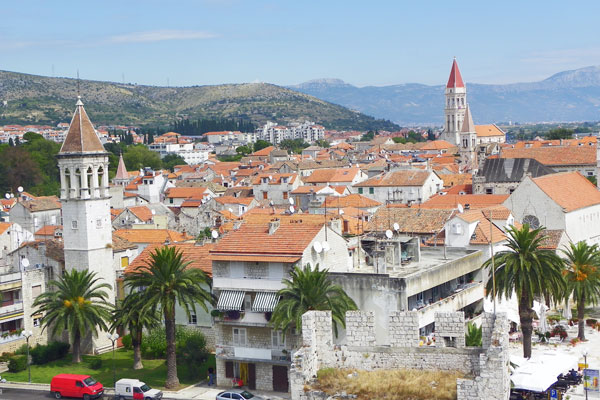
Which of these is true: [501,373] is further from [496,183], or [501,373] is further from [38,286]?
[496,183]

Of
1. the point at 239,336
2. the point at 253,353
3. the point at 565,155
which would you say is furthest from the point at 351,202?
the point at 253,353

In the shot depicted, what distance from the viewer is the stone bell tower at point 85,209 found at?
50500mm

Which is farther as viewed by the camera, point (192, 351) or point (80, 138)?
point (80, 138)

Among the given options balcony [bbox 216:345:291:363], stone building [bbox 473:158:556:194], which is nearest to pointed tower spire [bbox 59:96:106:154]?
balcony [bbox 216:345:291:363]

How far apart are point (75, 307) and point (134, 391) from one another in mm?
8813

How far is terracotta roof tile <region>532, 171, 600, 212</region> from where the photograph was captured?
67750 mm

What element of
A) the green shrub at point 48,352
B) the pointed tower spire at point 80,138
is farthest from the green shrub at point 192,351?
the pointed tower spire at point 80,138

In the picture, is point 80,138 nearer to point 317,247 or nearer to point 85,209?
point 85,209

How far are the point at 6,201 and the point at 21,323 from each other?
64.5 m

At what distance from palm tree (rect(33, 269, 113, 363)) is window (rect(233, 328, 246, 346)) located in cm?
890

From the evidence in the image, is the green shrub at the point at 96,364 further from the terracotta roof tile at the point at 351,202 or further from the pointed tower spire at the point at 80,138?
the terracotta roof tile at the point at 351,202

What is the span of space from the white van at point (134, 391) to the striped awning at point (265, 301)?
6551 mm

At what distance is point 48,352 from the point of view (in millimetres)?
49562

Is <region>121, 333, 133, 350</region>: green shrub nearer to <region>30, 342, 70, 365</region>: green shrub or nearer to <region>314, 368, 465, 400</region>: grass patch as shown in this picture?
<region>30, 342, 70, 365</region>: green shrub
